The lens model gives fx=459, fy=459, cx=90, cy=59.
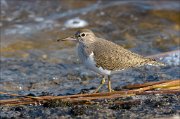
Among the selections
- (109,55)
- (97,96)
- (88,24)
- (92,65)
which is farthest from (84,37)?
(88,24)

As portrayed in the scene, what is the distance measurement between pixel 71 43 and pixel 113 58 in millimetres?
3730

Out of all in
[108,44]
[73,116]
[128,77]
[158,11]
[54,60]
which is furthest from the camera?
[158,11]

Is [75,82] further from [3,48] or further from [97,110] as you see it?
[3,48]

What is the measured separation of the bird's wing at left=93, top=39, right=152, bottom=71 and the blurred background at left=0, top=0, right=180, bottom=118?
0.62m

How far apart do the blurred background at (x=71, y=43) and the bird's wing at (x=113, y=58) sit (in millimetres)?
620

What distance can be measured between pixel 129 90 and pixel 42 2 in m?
7.05

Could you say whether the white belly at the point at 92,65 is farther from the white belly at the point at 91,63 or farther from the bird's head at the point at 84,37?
the bird's head at the point at 84,37

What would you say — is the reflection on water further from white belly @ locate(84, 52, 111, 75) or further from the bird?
white belly @ locate(84, 52, 111, 75)

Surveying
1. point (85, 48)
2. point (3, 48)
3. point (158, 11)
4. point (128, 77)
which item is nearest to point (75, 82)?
point (128, 77)

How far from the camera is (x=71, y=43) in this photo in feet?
30.6

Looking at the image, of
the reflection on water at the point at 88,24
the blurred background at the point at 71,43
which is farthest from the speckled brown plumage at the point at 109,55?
the reflection on water at the point at 88,24

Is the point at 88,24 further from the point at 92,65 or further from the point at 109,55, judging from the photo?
the point at 92,65

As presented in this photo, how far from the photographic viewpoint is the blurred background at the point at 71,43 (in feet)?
19.6

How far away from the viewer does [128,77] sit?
22.3 feet
